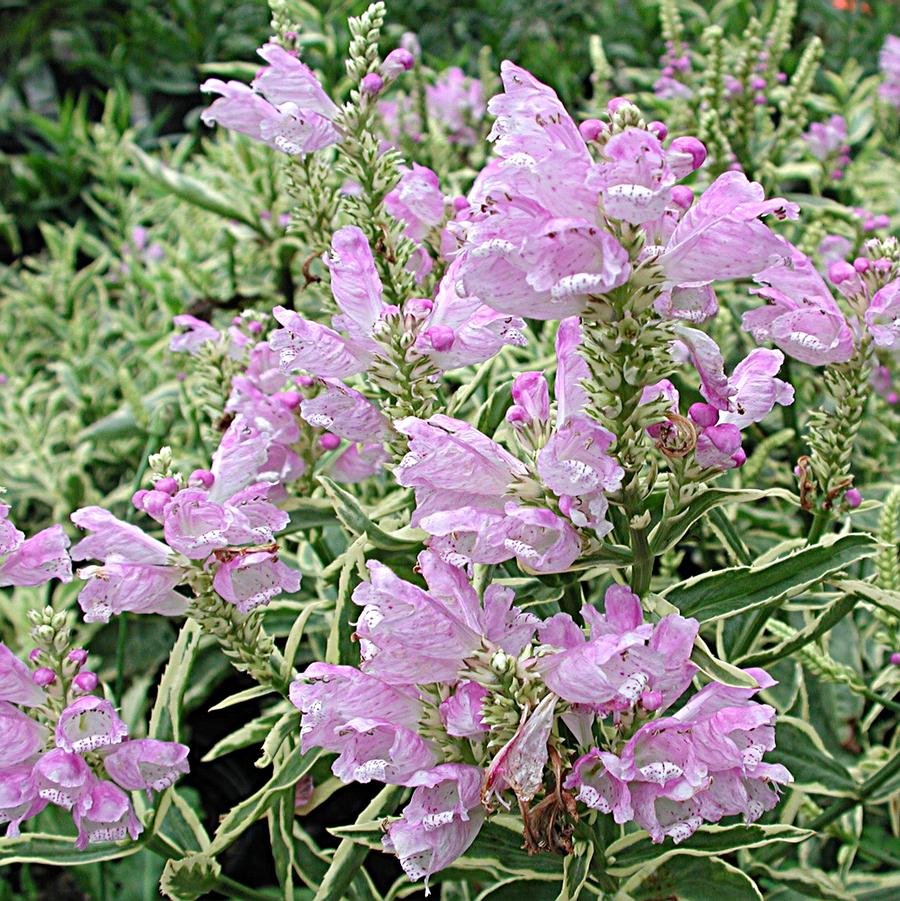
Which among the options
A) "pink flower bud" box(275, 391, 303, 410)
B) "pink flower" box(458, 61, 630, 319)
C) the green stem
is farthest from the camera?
"pink flower bud" box(275, 391, 303, 410)

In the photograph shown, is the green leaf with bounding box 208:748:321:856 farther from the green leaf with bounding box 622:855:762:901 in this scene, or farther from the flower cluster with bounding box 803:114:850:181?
the flower cluster with bounding box 803:114:850:181

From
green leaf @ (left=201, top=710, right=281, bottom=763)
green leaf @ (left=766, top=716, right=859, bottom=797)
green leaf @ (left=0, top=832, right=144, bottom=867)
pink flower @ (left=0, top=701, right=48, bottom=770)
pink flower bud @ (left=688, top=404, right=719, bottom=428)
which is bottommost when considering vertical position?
green leaf @ (left=201, top=710, right=281, bottom=763)

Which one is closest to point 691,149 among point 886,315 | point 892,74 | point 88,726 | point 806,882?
point 886,315

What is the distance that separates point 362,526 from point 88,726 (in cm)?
26

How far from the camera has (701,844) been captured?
2.63ft

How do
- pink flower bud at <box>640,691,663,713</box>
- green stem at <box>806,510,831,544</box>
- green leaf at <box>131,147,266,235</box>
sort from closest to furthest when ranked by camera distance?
1. pink flower bud at <box>640,691,663,713</box>
2. green stem at <box>806,510,831,544</box>
3. green leaf at <box>131,147,266,235</box>

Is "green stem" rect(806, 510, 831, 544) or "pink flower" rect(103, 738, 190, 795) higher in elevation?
"green stem" rect(806, 510, 831, 544)

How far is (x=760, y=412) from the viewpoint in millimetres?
745

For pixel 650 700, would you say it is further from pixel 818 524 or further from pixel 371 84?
pixel 371 84

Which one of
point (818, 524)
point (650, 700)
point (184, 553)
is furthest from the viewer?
point (818, 524)

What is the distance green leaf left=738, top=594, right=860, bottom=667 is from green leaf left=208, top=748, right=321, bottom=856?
364 mm

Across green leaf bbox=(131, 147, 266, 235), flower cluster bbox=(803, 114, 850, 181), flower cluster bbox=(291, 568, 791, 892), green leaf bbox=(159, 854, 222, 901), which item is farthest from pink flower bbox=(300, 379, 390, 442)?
flower cluster bbox=(803, 114, 850, 181)

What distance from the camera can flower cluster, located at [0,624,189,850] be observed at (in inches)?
30.9

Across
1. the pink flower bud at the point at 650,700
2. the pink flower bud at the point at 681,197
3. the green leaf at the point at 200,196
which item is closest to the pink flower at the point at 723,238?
the pink flower bud at the point at 681,197
